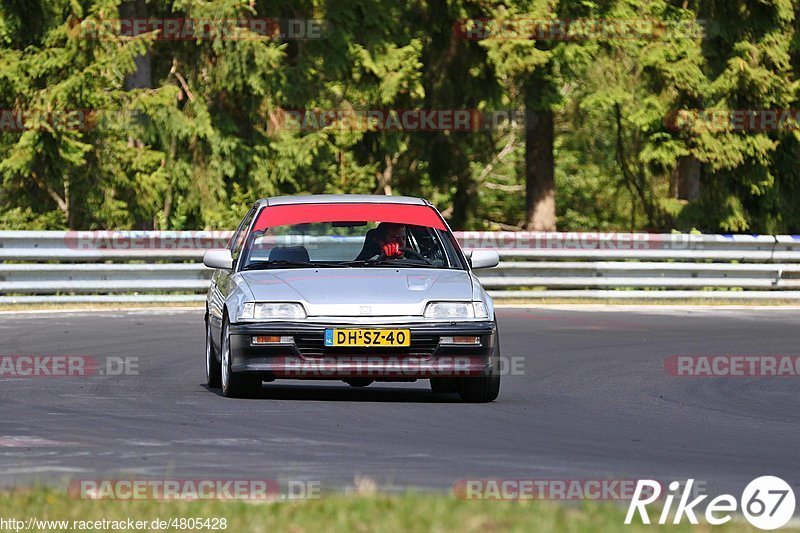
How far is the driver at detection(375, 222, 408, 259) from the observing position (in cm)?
1280

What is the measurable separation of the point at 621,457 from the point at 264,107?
86.8ft

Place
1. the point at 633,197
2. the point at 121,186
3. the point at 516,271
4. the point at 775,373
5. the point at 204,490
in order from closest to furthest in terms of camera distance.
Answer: the point at 204,490 < the point at 775,373 < the point at 516,271 < the point at 121,186 < the point at 633,197

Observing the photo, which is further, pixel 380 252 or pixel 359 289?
pixel 380 252

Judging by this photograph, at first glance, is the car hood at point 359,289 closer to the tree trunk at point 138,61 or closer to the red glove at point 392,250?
the red glove at point 392,250

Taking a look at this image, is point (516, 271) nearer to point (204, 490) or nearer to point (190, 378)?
point (190, 378)

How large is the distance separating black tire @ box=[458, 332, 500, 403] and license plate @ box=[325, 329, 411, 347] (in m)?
0.83

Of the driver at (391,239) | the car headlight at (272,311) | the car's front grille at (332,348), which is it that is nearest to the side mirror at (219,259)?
the driver at (391,239)

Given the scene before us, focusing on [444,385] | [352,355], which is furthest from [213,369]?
[352,355]

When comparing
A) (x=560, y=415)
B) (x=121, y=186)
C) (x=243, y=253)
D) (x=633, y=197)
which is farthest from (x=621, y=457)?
(x=633, y=197)

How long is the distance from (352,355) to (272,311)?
0.61 m

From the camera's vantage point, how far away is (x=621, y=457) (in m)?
9.06

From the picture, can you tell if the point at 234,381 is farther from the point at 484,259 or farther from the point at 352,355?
the point at 484,259

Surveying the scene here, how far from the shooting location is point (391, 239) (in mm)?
12852

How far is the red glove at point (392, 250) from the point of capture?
42.0 feet
